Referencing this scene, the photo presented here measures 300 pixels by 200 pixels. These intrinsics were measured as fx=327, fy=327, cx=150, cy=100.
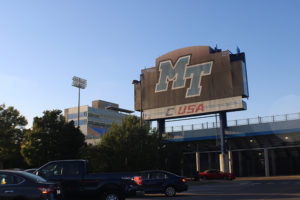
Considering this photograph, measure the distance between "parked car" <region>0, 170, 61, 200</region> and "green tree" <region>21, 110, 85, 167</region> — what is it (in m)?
28.6

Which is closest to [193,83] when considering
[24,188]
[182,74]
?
[182,74]

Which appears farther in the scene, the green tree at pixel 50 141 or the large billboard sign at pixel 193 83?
the large billboard sign at pixel 193 83

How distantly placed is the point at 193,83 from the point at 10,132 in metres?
25.2

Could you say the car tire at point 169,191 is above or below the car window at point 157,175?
below

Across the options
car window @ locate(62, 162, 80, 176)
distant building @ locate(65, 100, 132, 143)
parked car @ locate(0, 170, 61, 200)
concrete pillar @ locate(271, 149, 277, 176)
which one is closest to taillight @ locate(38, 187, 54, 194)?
parked car @ locate(0, 170, 61, 200)

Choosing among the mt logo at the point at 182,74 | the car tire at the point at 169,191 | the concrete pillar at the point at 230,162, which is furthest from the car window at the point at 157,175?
the concrete pillar at the point at 230,162

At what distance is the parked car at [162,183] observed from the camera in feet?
61.7

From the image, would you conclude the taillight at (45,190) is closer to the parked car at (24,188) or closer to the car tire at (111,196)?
the parked car at (24,188)

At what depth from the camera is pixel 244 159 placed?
1900 inches

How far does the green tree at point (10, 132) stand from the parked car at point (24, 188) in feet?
115

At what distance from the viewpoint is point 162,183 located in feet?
62.2

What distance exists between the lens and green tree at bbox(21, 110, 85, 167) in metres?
37.7

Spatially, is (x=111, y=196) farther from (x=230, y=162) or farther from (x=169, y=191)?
(x=230, y=162)

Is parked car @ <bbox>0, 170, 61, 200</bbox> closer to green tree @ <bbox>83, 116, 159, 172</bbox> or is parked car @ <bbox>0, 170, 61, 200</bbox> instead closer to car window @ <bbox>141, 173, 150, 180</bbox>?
car window @ <bbox>141, 173, 150, 180</bbox>
